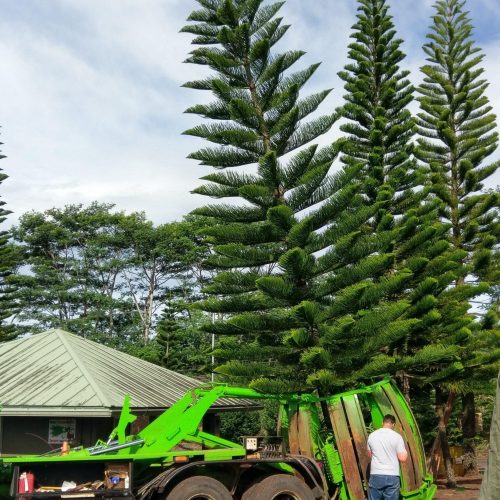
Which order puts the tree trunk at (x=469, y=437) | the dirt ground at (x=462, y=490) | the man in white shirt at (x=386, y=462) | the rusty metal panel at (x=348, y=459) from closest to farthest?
the man in white shirt at (x=386, y=462) → the rusty metal panel at (x=348, y=459) → the dirt ground at (x=462, y=490) → the tree trunk at (x=469, y=437)

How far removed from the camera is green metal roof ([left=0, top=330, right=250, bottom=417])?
12.7 m

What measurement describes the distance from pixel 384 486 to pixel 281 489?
1295 mm

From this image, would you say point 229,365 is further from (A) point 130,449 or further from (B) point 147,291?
(B) point 147,291

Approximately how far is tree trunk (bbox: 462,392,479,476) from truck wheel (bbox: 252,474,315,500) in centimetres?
1087

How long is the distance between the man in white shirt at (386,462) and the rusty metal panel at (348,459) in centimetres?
115

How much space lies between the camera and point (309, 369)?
13.2m

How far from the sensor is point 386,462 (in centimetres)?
802

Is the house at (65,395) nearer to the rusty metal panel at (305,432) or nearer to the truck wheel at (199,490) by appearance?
the rusty metal panel at (305,432)

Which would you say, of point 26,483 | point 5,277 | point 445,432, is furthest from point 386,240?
point 5,277

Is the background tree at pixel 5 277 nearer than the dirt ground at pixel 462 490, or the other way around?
the dirt ground at pixel 462 490

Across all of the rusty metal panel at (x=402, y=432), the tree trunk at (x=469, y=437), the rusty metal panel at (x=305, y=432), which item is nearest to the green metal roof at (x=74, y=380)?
the rusty metal panel at (x=305, y=432)

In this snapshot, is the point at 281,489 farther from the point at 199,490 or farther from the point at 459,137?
the point at 459,137

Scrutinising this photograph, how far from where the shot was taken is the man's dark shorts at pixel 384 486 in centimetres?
803

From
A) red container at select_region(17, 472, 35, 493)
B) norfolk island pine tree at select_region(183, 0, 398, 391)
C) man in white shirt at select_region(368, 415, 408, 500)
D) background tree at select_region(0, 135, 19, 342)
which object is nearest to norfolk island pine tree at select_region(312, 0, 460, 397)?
norfolk island pine tree at select_region(183, 0, 398, 391)
